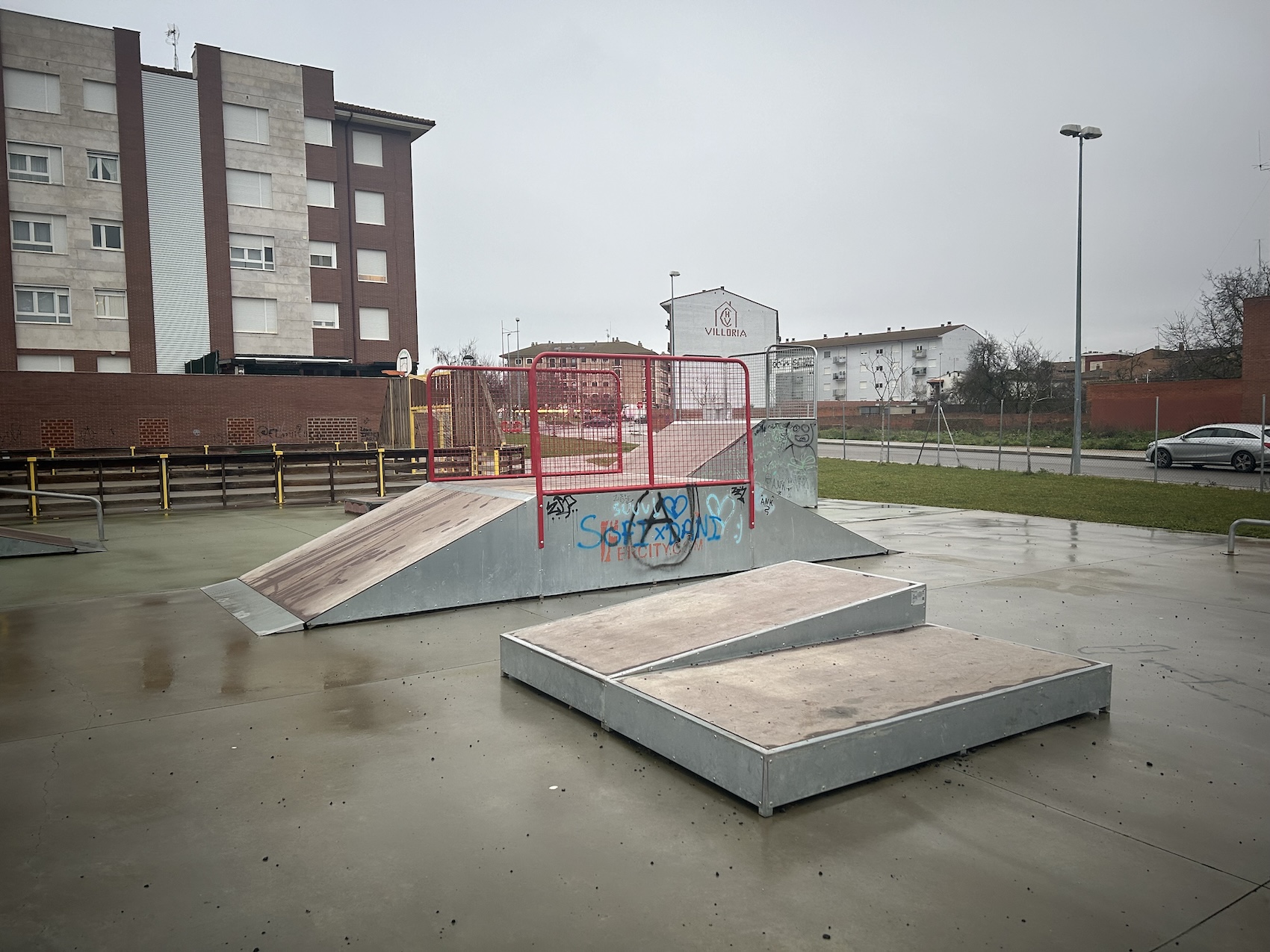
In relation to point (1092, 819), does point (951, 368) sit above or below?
above

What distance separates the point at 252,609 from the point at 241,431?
28.5 meters

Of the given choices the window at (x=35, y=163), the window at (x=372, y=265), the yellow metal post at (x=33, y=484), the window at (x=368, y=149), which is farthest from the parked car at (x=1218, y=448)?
the window at (x=35, y=163)

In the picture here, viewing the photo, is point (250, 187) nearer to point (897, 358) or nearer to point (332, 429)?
point (332, 429)

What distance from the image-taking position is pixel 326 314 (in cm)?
4203

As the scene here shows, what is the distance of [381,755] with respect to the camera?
4371mm

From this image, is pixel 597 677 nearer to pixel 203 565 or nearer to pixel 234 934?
pixel 234 934

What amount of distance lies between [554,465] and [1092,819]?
7239mm

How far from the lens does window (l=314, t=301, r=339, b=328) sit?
4178 cm

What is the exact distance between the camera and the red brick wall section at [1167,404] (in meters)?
36.7

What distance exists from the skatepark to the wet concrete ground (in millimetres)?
17

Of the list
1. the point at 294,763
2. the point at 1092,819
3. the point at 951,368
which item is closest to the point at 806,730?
the point at 1092,819

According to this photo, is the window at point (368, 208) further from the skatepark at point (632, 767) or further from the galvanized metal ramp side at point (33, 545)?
the skatepark at point (632, 767)

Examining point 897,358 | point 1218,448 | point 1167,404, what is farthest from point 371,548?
point 897,358

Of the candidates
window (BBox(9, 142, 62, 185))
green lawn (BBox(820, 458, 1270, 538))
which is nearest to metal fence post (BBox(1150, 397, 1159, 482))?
green lawn (BBox(820, 458, 1270, 538))
